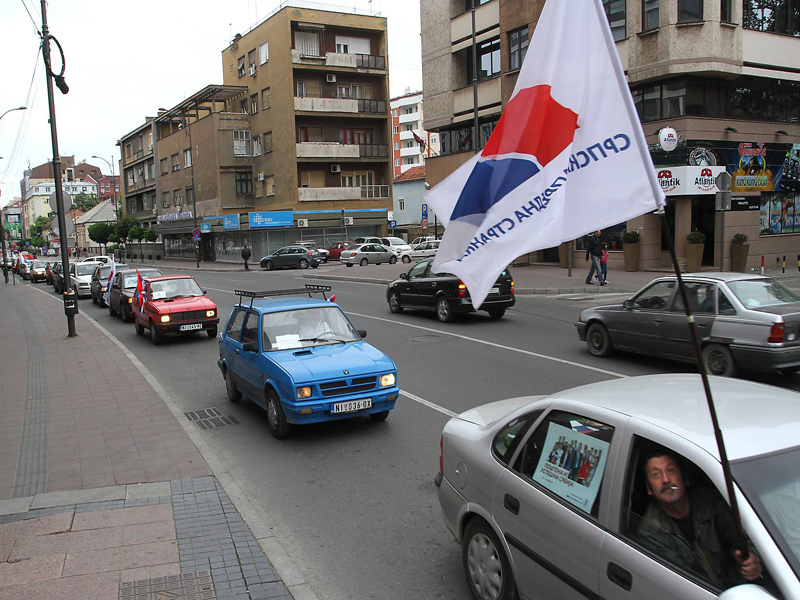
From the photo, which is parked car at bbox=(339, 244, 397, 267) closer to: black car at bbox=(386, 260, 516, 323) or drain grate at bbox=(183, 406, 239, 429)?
black car at bbox=(386, 260, 516, 323)

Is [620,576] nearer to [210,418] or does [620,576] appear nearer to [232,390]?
[210,418]

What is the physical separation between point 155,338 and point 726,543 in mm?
14139

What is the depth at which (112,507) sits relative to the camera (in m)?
5.78

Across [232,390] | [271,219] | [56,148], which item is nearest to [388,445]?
[232,390]

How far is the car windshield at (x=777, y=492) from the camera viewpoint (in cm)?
256

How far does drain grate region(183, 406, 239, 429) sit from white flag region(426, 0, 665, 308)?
5.21 m

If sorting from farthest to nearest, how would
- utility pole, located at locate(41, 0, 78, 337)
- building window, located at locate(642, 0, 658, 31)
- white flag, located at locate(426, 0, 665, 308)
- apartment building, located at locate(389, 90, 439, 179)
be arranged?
1. apartment building, located at locate(389, 90, 439, 179)
2. building window, located at locate(642, 0, 658, 31)
3. utility pole, located at locate(41, 0, 78, 337)
4. white flag, located at locate(426, 0, 665, 308)

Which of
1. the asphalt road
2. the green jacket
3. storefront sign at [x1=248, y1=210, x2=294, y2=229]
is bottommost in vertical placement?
the asphalt road

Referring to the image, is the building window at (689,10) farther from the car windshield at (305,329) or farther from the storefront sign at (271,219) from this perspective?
the storefront sign at (271,219)

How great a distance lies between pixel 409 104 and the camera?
96375mm

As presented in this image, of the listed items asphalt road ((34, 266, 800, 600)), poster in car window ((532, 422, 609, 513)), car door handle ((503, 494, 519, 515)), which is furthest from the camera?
asphalt road ((34, 266, 800, 600))

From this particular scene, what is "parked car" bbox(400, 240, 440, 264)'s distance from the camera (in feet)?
144

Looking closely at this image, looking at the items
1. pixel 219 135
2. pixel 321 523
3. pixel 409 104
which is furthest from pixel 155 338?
pixel 409 104

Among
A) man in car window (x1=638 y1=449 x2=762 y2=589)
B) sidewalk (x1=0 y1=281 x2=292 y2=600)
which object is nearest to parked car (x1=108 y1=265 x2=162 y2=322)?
sidewalk (x1=0 y1=281 x2=292 y2=600)
